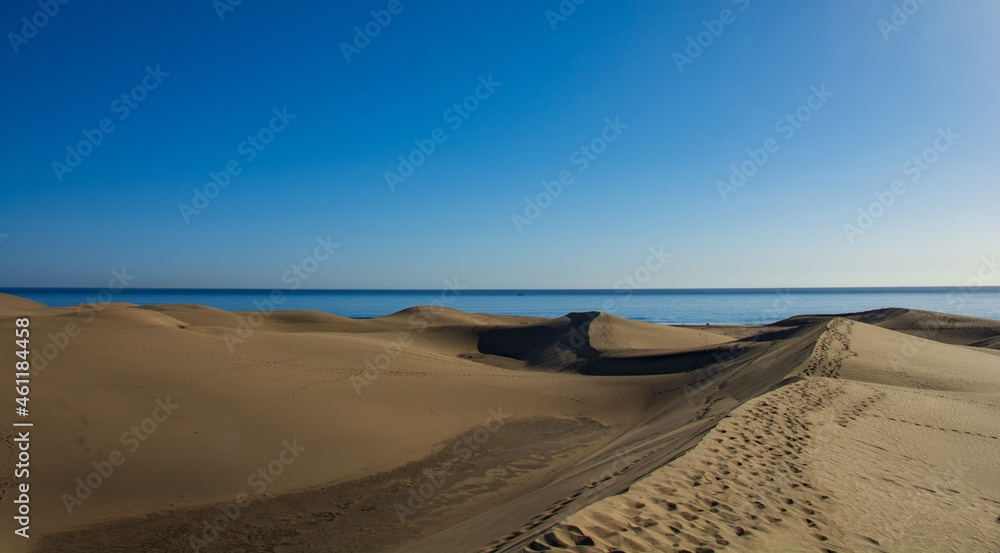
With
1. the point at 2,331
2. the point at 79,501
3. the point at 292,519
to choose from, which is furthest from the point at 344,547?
the point at 2,331

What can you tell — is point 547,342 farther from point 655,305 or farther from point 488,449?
point 655,305

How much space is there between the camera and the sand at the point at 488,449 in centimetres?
443

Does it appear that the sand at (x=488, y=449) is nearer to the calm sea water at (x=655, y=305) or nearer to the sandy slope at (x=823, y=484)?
the sandy slope at (x=823, y=484)

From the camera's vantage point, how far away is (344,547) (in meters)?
5.89

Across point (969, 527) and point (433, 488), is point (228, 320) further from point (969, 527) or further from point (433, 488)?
point (969, 527)

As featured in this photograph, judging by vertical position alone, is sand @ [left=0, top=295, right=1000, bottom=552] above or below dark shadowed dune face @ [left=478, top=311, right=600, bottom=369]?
below

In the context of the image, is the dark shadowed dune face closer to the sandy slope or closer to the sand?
the sand

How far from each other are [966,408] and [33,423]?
1684 centimetres

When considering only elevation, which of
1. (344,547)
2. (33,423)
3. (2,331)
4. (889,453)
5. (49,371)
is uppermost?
(2,331)

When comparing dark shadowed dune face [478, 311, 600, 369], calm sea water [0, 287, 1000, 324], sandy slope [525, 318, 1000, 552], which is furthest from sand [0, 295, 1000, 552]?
calm sea water [0, 287, 1000, 324]

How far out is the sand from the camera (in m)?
4.43

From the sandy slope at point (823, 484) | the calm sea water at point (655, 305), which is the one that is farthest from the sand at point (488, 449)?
the calm sea water at point (655, 305)

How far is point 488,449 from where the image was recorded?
33.1 feet

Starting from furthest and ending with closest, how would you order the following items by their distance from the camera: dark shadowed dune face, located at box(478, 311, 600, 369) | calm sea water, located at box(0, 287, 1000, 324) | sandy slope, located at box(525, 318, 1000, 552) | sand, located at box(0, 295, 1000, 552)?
calm sea water, located at box(0, 287, 1000, 324) < dark shadowed dune face, located at box(478, 311, 600, 369) < sand, located at box(0, 295, 1000, 552) < sandy slope, located at box(525, 318, 1000, 552)
